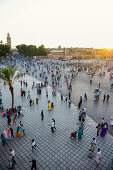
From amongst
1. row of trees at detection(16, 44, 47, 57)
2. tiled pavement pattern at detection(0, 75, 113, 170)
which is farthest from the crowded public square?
row of trees at detection(16, 44, 47, 57)

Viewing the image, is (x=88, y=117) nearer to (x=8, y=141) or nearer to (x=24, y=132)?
(x=24, y=132)

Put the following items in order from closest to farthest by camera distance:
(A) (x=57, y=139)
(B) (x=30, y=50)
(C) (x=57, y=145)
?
(C) (x=57, y=145) → (A) (x=57, y=139) → (B) (x=30, y=50)

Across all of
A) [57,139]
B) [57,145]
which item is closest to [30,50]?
[57,139]

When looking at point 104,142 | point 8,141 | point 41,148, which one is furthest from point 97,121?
point 8,141

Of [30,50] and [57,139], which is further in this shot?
[30,50]

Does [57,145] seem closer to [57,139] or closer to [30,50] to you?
[57,139]

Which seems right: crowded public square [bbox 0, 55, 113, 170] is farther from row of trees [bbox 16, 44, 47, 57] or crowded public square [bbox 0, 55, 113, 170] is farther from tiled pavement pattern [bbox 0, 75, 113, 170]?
row of trees [bbox 16, 44, 47, 57]

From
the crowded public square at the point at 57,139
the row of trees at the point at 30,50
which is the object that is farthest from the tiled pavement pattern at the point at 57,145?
the row of trees at the point at 30,50

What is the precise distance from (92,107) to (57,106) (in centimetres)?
374

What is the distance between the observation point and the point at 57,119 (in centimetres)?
1038

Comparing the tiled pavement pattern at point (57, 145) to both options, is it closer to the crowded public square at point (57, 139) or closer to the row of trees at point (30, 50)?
the crowded public square at point (57, 139)

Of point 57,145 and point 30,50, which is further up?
point 30,50

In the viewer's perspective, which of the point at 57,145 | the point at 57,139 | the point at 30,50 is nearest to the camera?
the point at 57,145

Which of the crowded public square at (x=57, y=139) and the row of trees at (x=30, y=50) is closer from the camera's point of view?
the crowded public square at (x=57, y=139)
